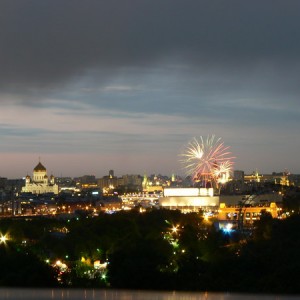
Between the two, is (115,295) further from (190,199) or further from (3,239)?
(190,199)

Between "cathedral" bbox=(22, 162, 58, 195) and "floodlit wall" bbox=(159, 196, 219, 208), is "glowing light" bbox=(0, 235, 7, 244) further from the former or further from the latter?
"cathedral" bbox=(22, 162, 58, 195)

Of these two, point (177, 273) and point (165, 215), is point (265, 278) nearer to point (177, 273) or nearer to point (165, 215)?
point (177, 273)

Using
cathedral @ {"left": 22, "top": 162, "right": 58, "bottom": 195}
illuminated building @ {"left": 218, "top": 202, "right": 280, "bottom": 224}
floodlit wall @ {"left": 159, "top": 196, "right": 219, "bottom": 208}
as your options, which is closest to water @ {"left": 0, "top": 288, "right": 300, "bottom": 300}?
illuminated building @ {"left": 218, "top": 202, "right": 280, "bottom": 224}

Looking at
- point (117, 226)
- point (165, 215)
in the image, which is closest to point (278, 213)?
point (165, 215)

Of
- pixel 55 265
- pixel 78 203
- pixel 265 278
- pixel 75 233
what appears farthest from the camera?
pixel 78 203

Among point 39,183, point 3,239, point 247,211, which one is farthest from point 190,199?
point 39,183

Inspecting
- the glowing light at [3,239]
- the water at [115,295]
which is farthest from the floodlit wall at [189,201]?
the water at [115,295]
